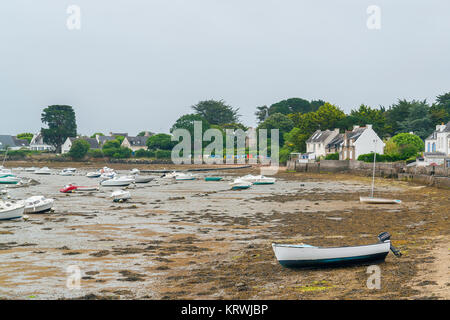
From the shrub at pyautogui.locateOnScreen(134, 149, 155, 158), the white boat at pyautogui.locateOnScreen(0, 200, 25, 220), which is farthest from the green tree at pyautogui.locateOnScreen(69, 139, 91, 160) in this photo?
the white boat at pyautogui.locateOnScreen(0, 200, 25, 220)

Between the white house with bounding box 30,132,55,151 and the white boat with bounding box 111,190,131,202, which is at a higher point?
the white house with bounding box 30,132,55,151

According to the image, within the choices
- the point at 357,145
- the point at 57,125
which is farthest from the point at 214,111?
the point at 357,145

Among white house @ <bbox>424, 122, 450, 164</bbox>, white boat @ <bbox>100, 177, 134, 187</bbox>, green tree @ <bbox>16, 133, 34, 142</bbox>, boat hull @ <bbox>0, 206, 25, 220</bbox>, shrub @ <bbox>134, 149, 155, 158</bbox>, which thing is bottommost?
white boat @ <bbox>100, 177, 134, 187</bbox>

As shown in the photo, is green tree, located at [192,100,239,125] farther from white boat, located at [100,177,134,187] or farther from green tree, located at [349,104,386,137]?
white boat, located at [100,177,134,187]

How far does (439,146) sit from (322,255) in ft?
190

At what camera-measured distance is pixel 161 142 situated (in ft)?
425

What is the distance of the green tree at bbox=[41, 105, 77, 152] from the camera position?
441ft

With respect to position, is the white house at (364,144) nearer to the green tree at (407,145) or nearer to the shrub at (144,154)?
the green tree at (407,145)

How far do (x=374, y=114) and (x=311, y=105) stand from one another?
5875 cm

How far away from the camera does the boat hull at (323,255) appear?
43.6 ft

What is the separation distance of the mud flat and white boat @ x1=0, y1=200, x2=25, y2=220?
0.54 metres

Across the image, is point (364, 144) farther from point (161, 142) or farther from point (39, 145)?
point (39, 145)

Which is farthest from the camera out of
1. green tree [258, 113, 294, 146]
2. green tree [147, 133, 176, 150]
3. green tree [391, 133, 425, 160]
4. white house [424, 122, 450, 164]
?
green tree [147, 133, 176, 150]

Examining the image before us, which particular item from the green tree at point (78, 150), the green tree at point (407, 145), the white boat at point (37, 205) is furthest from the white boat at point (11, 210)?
the green tree at point (78, 150)
